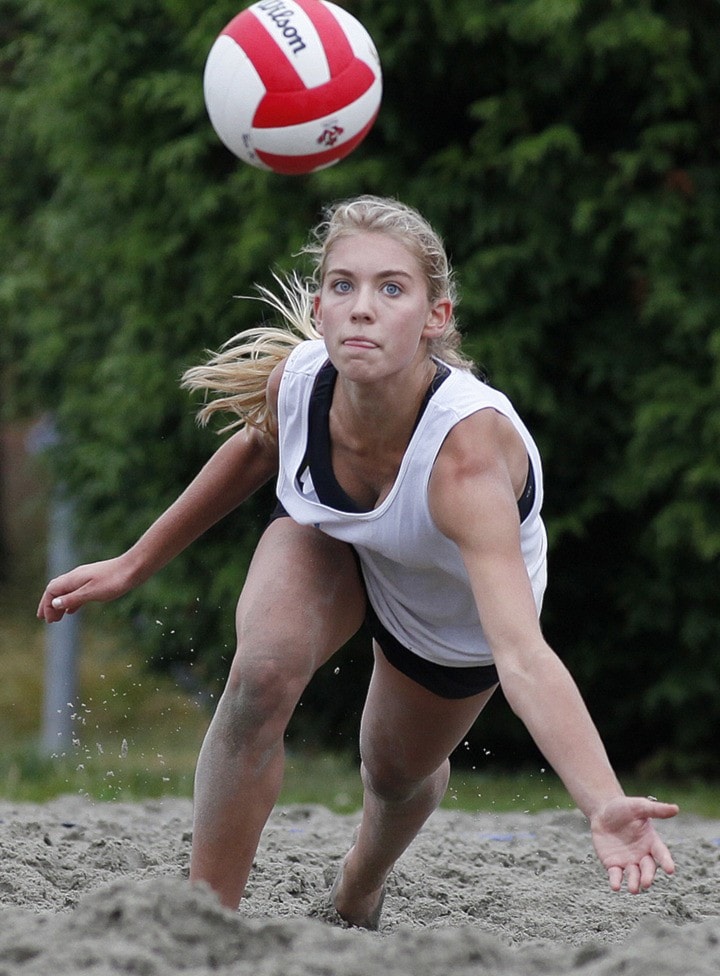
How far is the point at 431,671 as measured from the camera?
3426 millimetres

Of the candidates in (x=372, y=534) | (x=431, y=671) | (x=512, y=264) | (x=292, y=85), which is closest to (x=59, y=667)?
(x=512, y=264)

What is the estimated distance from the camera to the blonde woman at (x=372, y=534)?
3.03m

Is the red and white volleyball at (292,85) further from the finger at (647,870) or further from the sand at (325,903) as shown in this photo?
the finger at (647,870)

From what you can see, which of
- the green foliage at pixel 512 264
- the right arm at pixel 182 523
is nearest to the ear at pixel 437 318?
the right arm at pixel 182 523

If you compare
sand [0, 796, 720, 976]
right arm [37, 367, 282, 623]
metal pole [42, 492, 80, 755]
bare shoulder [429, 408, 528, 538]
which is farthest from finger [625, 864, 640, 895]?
metal pole [42, 492, 80, 755]

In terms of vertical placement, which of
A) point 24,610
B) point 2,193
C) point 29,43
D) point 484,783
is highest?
point 29,43

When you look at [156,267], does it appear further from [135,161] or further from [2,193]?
[2,193]

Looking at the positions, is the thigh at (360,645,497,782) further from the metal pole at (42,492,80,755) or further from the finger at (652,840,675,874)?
the metal pole at (42,492,80,755)

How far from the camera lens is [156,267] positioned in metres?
7.35

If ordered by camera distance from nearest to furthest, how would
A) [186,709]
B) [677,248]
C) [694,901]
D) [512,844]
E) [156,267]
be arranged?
[694,901], [512,844], [677,248], [156,267], [186,709]

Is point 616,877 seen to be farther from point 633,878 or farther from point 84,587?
point 84,587

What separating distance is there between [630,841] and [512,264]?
4731 millimetres

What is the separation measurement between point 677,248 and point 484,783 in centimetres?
291

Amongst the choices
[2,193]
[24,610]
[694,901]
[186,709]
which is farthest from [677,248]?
[24,610]
